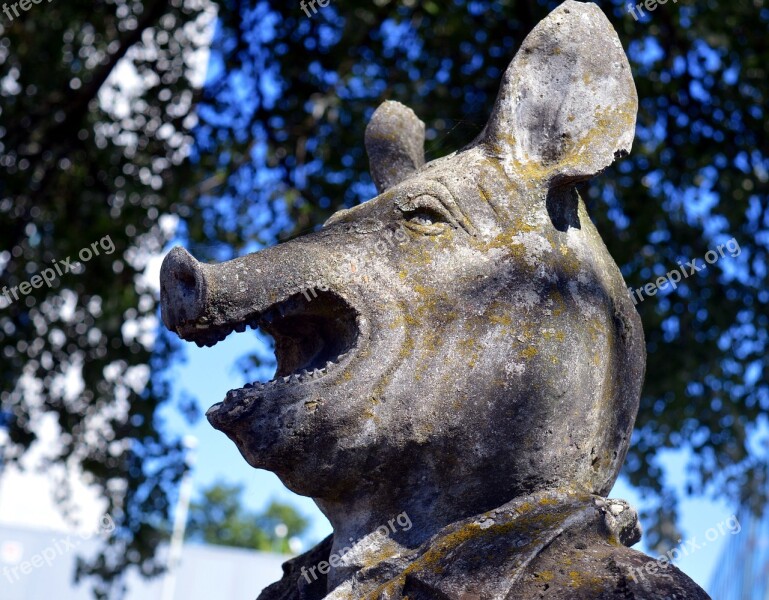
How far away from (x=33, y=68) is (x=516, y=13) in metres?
3.58

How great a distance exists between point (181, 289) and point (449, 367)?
63cm

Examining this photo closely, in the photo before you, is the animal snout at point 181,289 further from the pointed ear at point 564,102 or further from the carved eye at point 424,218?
the pointed ear at point 564,102

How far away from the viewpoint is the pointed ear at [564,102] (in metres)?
2.69

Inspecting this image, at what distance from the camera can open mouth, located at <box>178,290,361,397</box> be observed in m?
2.45

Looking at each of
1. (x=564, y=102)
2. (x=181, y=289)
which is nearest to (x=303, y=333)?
(x=181, y=289)

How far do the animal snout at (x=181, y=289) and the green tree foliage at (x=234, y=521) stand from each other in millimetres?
51060

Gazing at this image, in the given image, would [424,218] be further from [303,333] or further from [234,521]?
[234,521]

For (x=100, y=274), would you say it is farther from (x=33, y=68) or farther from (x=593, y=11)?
(x=593, y=11)

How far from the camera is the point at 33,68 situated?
807cm

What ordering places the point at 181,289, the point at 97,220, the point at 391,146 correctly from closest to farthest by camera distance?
the point at 181,289 → the point at 391,146 → the point at 97,220

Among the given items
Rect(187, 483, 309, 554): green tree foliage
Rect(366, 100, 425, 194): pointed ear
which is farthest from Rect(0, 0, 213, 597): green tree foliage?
Rect(187, 483, 309, 554): green tree foliage

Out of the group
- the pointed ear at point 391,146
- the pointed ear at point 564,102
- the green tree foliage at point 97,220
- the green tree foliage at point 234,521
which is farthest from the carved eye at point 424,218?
the green tree foliage at point 234,521

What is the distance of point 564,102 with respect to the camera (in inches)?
108

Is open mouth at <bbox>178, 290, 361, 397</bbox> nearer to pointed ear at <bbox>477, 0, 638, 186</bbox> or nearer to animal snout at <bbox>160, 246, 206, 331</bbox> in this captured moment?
animal snout at <bbox>160, 246, 206, 331</bbox>
